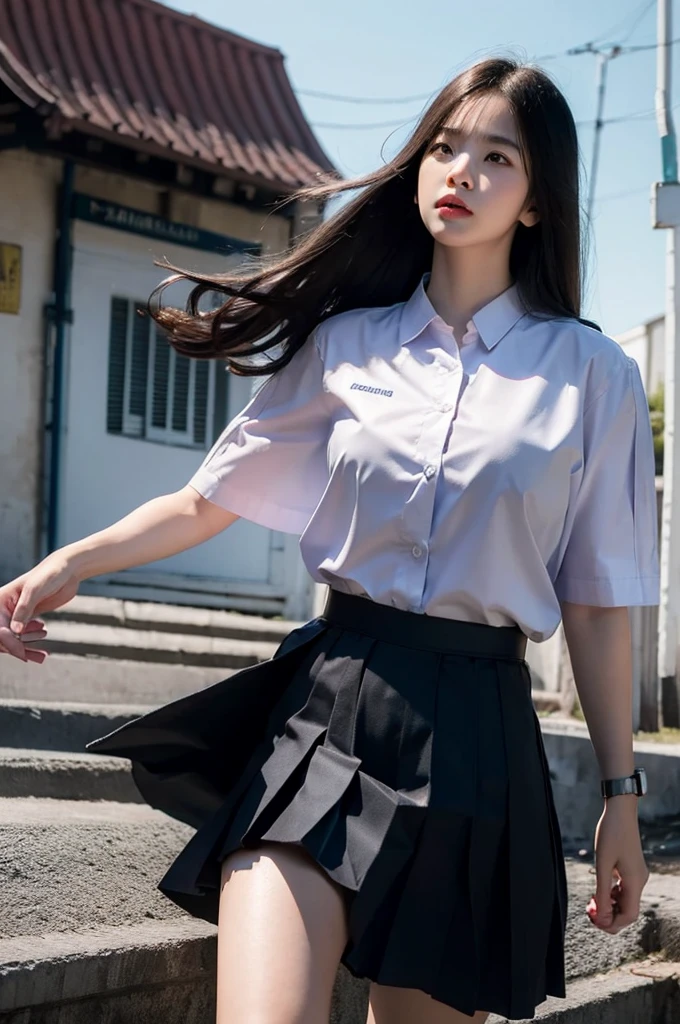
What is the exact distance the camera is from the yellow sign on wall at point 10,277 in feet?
26.0

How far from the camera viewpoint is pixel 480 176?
2.25 m

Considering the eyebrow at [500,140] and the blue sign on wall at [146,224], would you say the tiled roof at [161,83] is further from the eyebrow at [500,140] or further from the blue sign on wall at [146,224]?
the eyebrow at [500,140]

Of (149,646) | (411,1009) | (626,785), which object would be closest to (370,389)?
(626,785)

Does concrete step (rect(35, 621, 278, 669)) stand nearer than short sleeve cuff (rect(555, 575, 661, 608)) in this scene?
No

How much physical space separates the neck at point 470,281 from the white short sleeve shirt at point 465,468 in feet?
0.12

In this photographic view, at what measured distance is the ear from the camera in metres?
2.34

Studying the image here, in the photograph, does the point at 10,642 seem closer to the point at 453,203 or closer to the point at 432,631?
the point at 432,631

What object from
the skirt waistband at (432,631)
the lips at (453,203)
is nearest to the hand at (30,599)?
the skirt waistband at (432,631)

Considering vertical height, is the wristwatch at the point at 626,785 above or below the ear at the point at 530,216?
below

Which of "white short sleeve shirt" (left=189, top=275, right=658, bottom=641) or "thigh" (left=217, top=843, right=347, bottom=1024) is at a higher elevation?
"white short sleeve shirt" (left=189, top=275, right=658, bottom=641)

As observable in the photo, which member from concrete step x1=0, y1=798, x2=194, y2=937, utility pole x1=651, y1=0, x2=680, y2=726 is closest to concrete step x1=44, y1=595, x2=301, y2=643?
utility pole x1=651, y1=0, x2=680, y2=726

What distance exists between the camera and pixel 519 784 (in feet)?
6.86

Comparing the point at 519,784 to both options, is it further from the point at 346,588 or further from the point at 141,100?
the point at 141,100

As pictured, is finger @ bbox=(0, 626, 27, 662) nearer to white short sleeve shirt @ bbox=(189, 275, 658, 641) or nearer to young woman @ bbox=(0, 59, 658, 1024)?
young woman @ bbox=(0, 59, 658, 1024)
